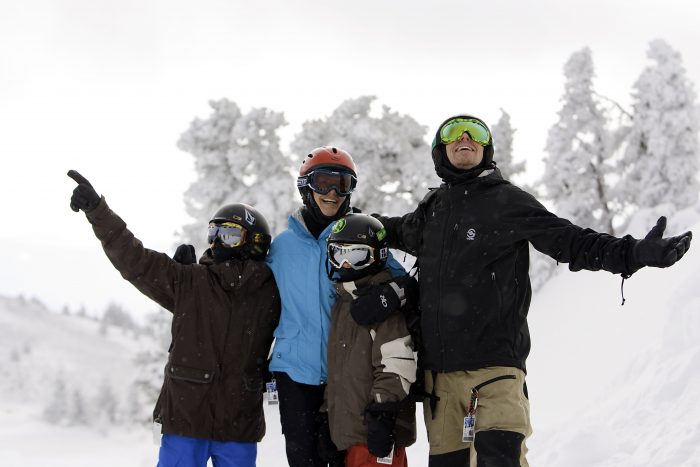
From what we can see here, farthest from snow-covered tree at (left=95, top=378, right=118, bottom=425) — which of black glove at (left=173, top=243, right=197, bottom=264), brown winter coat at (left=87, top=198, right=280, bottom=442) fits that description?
brown winter coat at (left=87, top=198, right=280, bottom=442)

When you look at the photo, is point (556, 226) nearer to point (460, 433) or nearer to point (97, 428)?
point (460, 433)

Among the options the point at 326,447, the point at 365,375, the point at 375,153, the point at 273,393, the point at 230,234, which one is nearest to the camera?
the point at 365,375

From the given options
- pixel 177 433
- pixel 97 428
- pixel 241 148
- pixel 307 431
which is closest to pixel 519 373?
pixel 307 431

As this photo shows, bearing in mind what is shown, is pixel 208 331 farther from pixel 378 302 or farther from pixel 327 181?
pixel 327 181

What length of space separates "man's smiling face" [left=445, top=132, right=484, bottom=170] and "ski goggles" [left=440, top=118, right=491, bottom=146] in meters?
0.03

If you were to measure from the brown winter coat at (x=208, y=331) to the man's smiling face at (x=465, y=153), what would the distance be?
1.71 m

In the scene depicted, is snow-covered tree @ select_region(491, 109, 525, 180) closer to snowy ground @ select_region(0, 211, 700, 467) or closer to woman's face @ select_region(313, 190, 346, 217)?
snowy ground @ select_region(0, 211, 700, 467)

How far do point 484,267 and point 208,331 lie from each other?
2.14m

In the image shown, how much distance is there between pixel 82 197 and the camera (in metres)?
4.99

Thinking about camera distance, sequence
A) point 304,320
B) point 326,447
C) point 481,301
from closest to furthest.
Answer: point 481,301 < point 326,447 < point 304,320

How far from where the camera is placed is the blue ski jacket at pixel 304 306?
5.11 m

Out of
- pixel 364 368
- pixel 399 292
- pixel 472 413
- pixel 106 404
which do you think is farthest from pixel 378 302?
pixel 106 404

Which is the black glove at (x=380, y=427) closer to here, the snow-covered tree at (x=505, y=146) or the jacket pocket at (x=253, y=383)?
the jacket pocket at (x=253, y=383)

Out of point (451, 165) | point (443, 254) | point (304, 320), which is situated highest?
point (451, 165)
